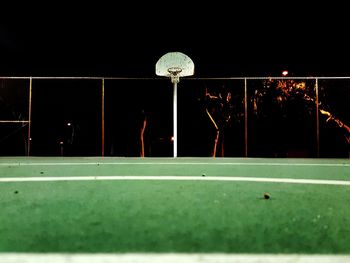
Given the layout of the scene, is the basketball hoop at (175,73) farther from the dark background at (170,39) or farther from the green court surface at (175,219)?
the green court surface at (175,219)

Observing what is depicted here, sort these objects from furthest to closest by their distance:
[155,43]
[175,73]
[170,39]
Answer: [155,43], [170,39], [175,73]

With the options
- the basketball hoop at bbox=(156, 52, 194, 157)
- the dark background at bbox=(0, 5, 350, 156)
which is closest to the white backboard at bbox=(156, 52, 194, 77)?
the basketball hoop at bbox=(156, 52, 194, 157)

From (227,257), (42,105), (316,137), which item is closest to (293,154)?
(316,137)

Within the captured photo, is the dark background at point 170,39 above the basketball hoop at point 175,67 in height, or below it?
above

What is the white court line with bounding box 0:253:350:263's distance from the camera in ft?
3.80

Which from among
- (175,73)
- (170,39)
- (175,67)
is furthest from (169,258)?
(170,39)

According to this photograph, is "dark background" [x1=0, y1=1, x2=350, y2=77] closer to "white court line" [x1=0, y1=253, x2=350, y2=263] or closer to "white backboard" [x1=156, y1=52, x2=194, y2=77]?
"white backboard" [x1=156, y1=52, x2=194, y2=77]

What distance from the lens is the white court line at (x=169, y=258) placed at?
3.80 ft

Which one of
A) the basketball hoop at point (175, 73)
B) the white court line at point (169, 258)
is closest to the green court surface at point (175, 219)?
the white court line at point (169, 258)

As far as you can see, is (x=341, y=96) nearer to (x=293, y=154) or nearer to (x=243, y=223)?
(x=293, y=154)

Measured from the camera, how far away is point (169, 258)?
1183mm

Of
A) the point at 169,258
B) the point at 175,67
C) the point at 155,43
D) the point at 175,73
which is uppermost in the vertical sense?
the point at 155,43

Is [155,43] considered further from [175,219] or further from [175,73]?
[175,219]

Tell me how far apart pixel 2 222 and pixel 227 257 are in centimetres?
111
